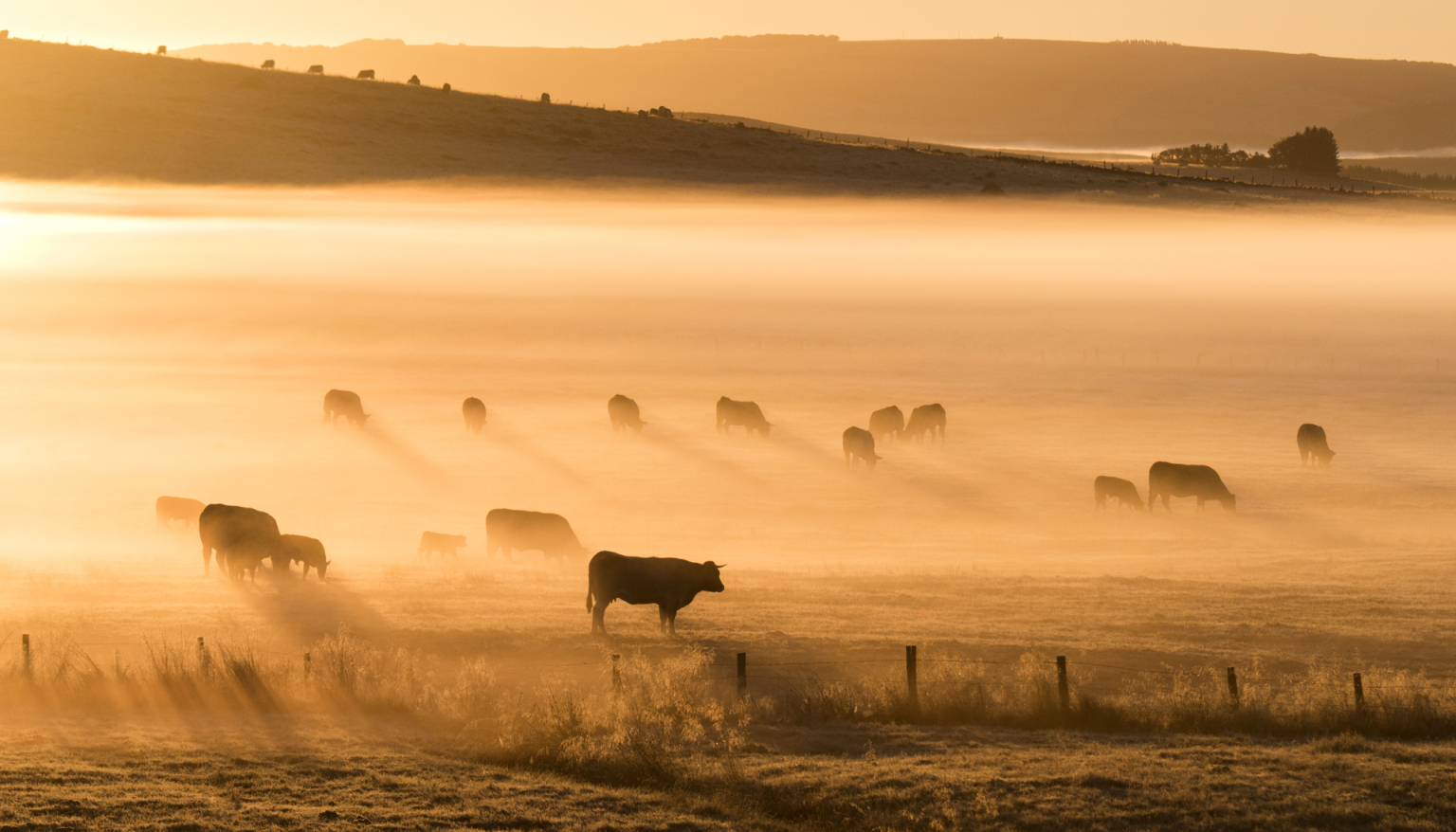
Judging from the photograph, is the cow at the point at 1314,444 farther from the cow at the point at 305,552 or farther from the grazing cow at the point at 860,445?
the cow at the point at 305,552

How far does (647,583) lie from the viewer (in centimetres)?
2244

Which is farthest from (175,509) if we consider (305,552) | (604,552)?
(604,552)

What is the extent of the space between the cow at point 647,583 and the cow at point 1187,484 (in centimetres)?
1994

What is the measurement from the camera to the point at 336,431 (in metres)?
50.4

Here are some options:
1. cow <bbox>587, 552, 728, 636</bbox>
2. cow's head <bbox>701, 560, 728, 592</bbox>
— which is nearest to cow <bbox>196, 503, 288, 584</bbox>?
cow <bbox>587, 552, 728, 636</bbox>

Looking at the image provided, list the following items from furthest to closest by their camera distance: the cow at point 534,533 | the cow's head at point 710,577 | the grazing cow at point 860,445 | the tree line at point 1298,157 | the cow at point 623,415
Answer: the tree line at point 1298,157
the cow at point 623,415
the grazing cow at point 860,445
the cow at point 534,533
the cow's head at point 710,577

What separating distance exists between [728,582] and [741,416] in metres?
23.0

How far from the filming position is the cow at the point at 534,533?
31.8 meters

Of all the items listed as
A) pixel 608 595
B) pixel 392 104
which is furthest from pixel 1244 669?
pixel 392 104

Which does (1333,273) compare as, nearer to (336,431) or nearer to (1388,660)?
(336,431)

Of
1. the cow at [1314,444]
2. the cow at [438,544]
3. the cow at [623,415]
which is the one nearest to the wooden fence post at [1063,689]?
the cow at [438,544]

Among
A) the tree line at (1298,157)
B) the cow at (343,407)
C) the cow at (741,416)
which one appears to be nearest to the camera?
the cow at (741,416)

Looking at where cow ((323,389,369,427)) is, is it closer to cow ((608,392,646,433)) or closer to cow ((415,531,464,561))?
cow ((608,392,646,433))

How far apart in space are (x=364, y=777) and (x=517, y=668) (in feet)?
16.1
